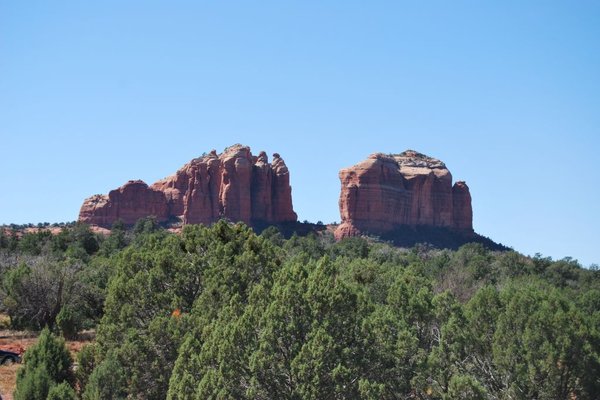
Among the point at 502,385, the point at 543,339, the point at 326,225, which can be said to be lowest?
the point at 502,385

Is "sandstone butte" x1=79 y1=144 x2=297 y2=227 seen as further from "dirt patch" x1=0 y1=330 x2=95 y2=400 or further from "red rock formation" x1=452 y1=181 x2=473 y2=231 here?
"dirt patch" x1=0 y1=330 x2=95 y2=400

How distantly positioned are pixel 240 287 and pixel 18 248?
52623mm

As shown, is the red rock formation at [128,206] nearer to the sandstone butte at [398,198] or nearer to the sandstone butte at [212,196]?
the sandstone butte at [212,196]

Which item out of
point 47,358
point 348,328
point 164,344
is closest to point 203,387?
point 348,328

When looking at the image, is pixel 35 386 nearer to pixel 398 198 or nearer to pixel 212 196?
pixel 212 196

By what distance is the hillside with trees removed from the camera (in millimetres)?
23922

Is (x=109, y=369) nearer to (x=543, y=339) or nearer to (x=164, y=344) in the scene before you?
(x=164, y=344)

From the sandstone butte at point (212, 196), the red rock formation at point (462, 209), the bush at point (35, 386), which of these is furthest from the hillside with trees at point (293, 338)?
the red rock formation at point (462, 209)

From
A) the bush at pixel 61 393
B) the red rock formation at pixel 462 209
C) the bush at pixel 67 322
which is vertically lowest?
the bush at pixel 61 393

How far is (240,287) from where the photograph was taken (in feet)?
99.5

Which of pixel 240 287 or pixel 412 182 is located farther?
pixel 412 182

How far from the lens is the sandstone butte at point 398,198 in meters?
130

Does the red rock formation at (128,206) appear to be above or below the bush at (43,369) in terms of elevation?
above

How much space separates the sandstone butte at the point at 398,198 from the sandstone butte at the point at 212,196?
1069 centimetres
